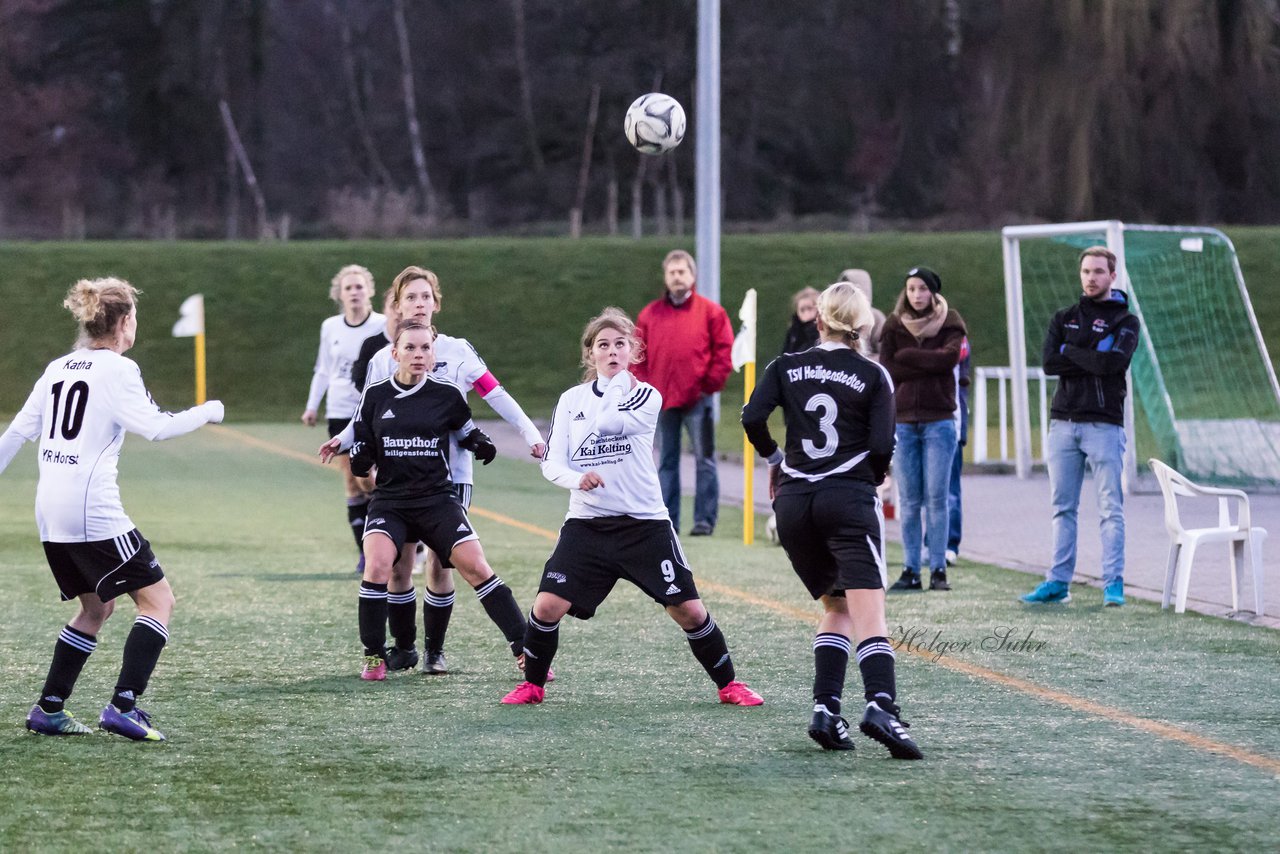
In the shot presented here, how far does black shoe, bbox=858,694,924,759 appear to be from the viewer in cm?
591

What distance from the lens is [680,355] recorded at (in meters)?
12.9

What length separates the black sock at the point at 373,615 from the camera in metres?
7.57

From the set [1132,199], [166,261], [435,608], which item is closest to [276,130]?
[166,261]

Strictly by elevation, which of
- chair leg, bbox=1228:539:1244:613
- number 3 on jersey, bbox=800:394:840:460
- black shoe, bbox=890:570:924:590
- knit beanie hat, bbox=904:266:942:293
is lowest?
black shoe, bbox=890:570:924:590

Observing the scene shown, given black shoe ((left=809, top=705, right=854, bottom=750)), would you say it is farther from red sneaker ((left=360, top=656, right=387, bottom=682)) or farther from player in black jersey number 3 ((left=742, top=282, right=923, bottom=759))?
red sneaker ((left=360, top=656, right=387, bottom=682))

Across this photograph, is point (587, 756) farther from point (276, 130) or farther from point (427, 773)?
point (276, 130)

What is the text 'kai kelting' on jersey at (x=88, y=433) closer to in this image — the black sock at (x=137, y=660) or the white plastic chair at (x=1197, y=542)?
the black sock at (x=137, y=660)

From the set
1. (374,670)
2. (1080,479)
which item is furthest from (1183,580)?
(374,670)

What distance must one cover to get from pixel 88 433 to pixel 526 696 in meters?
1.93

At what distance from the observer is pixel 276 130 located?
2242 inches

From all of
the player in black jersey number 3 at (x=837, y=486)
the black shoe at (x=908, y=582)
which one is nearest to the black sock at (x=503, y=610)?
the player in black jersey number 3 at (x=837, y=486)

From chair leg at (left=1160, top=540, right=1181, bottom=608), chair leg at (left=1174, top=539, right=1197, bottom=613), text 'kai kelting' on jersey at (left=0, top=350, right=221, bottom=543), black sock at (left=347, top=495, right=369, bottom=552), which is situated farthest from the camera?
black sock at (left=347, top=495, right=369, bottom=552)

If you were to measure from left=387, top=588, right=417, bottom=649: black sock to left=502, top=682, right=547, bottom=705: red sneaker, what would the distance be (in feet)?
3.09

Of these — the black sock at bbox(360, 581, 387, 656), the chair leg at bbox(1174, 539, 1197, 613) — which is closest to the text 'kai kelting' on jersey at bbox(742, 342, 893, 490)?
the black sock at bbox(360, 581, 387, 656)
